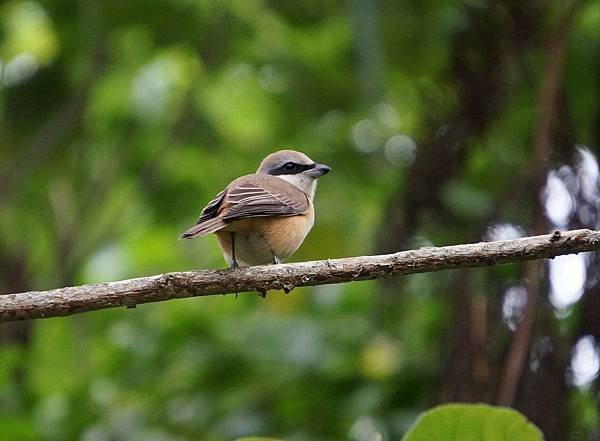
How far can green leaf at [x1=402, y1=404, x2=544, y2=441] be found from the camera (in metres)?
2.69

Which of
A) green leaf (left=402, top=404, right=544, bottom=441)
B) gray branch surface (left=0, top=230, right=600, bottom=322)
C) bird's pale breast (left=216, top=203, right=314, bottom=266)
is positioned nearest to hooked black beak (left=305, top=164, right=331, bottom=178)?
bird's pale breast (left=216, top=203, right=314, bottom=266)

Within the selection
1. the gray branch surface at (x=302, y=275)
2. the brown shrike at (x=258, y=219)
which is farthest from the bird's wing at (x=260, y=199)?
the gray branch surface at (x=302, y=275)

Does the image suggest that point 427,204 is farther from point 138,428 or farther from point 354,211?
point 354,211

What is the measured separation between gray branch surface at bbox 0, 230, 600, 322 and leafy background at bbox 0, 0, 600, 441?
50.9 inches

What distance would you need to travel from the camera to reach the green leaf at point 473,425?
2.69 m

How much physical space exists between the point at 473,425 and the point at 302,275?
0.69 metres

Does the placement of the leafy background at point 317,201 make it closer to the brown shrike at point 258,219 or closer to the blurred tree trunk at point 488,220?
the blurred tree trunk at point 488,220

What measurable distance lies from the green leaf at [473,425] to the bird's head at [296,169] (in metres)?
2.90

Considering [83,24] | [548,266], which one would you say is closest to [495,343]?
[548,266]

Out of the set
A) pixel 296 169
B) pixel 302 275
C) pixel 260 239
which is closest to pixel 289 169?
pixel 296 169

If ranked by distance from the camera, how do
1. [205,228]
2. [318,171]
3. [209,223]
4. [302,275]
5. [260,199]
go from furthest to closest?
1. [318,171]
2. [260,199]
3. [209,223]
4. [205,228]
5. [302,275]

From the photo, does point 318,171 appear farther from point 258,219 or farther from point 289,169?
point 258,219

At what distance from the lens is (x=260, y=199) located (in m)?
→ 4.67

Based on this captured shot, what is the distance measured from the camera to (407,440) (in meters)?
2.64
